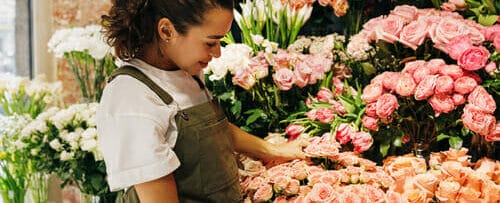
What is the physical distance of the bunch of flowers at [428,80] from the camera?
1583 mm

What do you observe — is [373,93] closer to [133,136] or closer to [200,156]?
[200,156]

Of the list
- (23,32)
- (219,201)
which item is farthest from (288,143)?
(23,32)

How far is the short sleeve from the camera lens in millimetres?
1276

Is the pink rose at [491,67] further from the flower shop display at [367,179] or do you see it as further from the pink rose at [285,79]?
the pink rose at [285,79]

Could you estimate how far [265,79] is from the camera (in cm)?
204

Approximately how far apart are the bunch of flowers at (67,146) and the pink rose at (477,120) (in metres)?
1.20

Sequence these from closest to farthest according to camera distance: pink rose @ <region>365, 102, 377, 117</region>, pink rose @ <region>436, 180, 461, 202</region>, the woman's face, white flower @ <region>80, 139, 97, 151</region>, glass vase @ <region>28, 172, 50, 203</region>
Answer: the woman's face → pink rose @ <region>436, 180, 461, 202</region> → pink rose @ <region>365, 102, 377, 117</region> → white flower @ <region>80, 139, 97, 151</region> → glass vase @ <region>28, 172, 50, 203</region>

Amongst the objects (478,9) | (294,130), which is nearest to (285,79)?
(294,130)

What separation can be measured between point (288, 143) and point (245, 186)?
22 centimetres

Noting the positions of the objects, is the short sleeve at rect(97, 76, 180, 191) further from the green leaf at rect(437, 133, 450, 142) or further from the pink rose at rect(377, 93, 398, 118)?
the green leaf at rect(437, 133, 450, 142)

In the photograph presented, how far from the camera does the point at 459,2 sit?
184 centimetres

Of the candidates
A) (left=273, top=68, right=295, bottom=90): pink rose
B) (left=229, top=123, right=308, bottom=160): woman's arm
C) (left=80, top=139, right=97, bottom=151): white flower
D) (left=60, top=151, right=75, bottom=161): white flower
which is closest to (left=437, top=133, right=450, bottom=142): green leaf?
(left=229, top=123, right=308, bottom=160): woman's arm

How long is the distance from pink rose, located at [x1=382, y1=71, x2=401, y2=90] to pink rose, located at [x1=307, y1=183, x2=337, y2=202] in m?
0.33

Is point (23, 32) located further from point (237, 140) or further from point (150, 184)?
point (150, 184)
